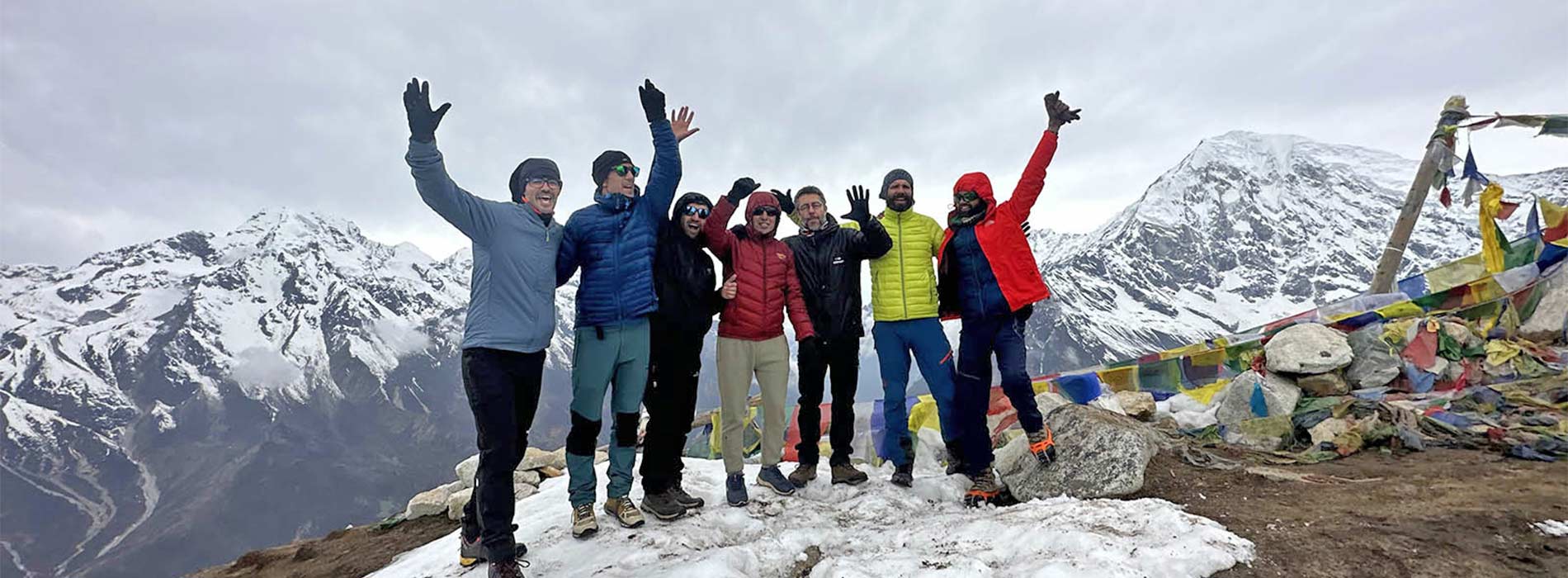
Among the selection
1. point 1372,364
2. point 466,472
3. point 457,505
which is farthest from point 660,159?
point 1372,364

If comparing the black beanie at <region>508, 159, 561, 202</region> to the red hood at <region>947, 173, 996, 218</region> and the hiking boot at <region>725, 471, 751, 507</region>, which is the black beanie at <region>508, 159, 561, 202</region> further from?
the red hood at <region>947, 173, 996, 218</region>

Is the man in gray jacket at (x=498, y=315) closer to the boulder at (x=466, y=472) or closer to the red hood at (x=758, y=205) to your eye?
the red hood at (x=758, y=205)

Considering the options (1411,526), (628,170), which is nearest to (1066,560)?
(1411,526)

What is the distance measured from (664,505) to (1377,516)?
15.2 feet

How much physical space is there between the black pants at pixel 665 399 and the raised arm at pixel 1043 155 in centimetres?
292

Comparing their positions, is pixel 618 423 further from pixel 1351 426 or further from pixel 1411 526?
pixel 1351 426

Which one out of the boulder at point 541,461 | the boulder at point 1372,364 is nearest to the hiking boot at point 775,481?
the boulder at point 541,461

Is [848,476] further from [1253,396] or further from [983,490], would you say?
[1253,396]

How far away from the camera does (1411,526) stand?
3.68 metres

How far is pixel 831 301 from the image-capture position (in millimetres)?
5500

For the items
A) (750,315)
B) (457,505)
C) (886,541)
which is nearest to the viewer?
(886,541)

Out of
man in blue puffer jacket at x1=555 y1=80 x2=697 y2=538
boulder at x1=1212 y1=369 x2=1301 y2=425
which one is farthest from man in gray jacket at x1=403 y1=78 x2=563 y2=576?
boulder at x1=1212 y1=369 x2=1301 y2=425

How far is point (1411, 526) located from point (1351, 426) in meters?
3.42

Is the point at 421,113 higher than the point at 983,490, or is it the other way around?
the point at 421,113
